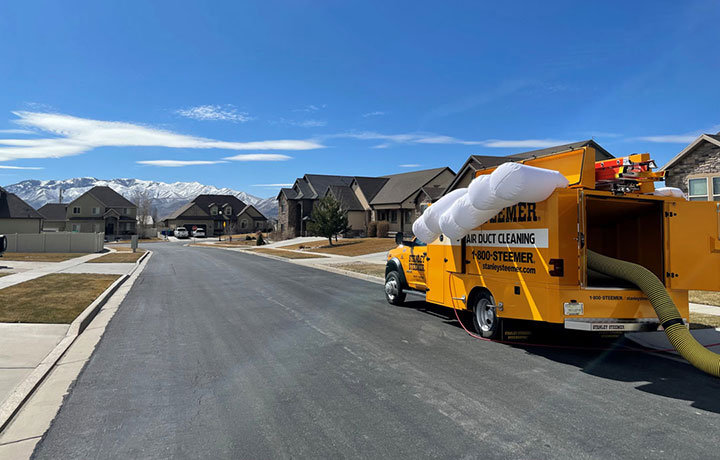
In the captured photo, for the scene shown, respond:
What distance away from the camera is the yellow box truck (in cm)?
646

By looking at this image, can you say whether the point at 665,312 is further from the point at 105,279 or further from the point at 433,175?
the point at 433,175

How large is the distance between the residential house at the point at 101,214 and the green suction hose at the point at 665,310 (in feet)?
250

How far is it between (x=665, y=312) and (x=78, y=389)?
771cm

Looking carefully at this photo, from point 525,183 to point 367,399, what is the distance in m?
3.61

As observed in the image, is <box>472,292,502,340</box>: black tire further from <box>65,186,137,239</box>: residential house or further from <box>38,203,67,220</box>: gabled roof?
<box>38,203,67,220</box>: gabled roof

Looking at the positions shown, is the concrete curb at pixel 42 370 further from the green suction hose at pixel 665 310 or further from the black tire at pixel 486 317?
A: the green suction hose at pixel 665 310

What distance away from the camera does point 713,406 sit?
489 centimetres

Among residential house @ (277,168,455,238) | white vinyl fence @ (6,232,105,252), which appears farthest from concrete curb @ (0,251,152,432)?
residential house @ (277,168,455,238)

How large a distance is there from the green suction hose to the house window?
67.4ft

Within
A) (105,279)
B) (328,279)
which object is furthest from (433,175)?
(105,279)

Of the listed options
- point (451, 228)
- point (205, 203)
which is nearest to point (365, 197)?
point (451, 228)

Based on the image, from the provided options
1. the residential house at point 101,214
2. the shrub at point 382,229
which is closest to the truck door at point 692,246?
the shrub at point 382,229

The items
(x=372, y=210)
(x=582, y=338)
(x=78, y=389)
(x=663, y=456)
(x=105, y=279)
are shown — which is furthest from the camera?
(x=372, y=210)

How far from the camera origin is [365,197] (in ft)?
170
